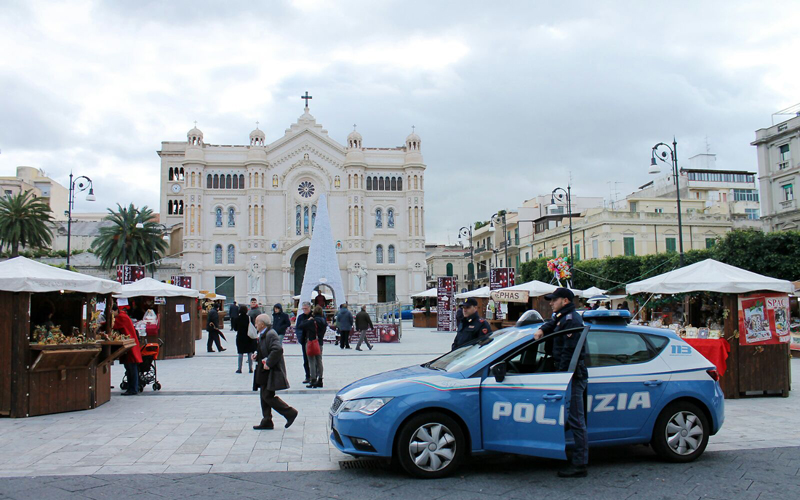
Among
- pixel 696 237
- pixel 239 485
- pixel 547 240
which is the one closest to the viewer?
pixel 239 485

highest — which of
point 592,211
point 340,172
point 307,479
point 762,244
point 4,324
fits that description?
point 340,172

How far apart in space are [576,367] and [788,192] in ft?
130

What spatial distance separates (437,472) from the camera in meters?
5.72

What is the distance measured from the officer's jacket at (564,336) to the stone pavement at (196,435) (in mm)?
1848

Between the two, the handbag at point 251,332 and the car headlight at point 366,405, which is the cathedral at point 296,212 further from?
the car headlight at point 366,405

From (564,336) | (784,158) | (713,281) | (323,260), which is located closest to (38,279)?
(564,336)

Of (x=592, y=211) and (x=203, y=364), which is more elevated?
(x=592, y=211)

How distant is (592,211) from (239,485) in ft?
174

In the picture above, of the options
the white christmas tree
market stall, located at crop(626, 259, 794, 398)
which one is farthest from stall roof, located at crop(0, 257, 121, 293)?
the white christmas tree

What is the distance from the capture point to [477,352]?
6.47 metres

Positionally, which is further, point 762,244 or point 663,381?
point 762,244

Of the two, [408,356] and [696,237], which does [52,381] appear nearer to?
[408,356]

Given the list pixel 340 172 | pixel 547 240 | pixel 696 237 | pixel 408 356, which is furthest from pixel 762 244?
pixel 340 172

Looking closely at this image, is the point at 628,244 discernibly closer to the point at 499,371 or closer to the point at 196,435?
the point at 196,435
